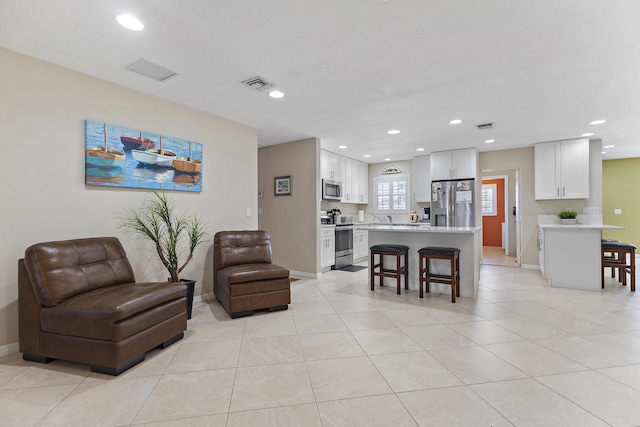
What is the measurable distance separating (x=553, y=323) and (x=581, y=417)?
167cm

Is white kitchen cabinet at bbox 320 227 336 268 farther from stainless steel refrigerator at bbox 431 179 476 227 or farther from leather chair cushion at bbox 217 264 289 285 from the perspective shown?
stainless steel refrigerator at bbox 431 179 476 227

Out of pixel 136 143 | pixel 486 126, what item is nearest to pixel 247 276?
pixel 136 143

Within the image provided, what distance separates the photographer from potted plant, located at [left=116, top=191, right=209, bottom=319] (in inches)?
126

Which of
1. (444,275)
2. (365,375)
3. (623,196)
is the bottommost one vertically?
(365,375)

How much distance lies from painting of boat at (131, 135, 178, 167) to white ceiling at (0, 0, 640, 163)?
642 mm

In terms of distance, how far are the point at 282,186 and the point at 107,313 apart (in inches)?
152

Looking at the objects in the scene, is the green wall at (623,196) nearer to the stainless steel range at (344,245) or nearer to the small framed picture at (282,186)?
the stainless steel range at (344,245)

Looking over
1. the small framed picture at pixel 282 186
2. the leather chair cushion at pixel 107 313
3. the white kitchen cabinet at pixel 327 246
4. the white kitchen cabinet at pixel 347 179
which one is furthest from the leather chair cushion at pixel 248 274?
the white kitchen cabinet at pixel 347 179

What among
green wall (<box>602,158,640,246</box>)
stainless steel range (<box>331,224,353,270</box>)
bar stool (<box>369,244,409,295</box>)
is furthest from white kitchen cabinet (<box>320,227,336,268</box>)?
green wall (<box>602,158,640,246</box>)

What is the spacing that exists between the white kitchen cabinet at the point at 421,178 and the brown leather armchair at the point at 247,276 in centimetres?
419

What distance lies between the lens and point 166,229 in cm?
349

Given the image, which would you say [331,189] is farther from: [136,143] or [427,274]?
[136,143]

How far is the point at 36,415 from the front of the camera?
5.57ft

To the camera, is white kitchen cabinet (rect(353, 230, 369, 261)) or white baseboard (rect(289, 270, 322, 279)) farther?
white kitchen cabinet (rect(353, 230, 369, 261))
